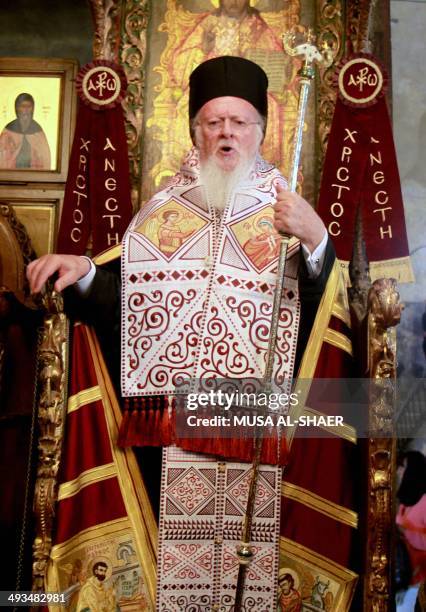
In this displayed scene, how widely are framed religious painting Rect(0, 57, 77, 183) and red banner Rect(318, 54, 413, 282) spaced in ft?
5.36

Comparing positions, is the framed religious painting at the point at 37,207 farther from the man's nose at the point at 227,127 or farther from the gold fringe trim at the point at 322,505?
the gold fringe trim at the point at 322,505

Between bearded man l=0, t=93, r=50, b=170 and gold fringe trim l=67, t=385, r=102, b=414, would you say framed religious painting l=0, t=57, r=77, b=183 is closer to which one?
bearded man l=0, t=93, r=50, b=170

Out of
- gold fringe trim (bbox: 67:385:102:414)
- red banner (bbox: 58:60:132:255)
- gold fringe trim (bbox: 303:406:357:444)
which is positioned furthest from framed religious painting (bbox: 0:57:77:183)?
gold fringe trim (bbox: 303:406:357:444)

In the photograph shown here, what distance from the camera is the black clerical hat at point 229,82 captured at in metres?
4.00

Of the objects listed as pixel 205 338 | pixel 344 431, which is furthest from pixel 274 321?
pixel 344 431

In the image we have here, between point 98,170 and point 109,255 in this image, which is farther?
point 98,170

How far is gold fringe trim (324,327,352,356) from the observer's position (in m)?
3.54

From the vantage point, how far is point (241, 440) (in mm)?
3391

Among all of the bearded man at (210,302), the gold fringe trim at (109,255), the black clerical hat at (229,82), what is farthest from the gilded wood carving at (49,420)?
the black clerical hat at (229,82)

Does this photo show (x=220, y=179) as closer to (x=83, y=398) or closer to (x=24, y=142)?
(x=83, y=398)

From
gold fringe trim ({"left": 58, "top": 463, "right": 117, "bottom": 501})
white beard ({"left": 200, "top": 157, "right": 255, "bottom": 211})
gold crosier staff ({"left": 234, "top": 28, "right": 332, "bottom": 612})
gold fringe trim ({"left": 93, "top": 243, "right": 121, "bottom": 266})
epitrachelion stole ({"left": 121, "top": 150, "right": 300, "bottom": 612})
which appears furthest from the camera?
white beard ({"left": 200, "top": 157, "right": 255, "bottom": 211})

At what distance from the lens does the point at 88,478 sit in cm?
346

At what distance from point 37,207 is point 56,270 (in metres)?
1.72

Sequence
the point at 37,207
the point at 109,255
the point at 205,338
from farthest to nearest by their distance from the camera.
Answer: the point at 37,207, the point at 109,255, the point at 205,338
